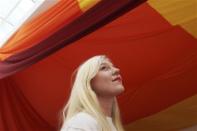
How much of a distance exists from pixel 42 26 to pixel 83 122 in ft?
3.51

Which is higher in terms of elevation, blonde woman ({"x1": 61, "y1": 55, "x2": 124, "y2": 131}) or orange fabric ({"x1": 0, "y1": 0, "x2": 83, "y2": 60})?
orange fabric ({"x1": 0, "y1": 0, "x2": 83, "y2": 60})

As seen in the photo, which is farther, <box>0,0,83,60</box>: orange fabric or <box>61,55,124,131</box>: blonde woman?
<box>0,0,83,60</box>: orange fabric

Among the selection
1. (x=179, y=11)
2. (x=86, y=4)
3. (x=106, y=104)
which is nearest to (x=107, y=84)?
(x=106, y=104)

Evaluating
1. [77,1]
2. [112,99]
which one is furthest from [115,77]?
[77,1]

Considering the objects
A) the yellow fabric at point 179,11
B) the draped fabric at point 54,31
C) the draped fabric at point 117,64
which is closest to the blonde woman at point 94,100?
the draped fabric at point 54,31

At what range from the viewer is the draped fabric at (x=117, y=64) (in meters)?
2.47

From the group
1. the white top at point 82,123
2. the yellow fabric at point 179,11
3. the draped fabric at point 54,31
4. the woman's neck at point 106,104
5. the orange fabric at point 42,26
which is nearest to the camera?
the white top at point 82,123

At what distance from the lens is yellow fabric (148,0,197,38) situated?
2.40m

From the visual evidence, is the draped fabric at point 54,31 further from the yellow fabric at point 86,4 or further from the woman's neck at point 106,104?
the woman's neck at point 106,104

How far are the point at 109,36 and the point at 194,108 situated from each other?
3.13ft

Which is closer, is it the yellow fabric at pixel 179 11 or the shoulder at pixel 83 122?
the shoulder at pixel 83 122

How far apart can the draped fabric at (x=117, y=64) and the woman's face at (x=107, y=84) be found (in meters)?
0.53

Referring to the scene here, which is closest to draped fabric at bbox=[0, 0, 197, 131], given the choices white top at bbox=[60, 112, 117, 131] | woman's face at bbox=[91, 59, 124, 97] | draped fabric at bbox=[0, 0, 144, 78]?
draped fabric at bbox=[0, 0, 144, 78]

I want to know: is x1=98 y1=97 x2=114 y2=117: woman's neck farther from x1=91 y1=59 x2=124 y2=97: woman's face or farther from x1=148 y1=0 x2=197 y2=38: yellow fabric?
x1=148 y1=0 x2=197 y2=38: yellow fabric
